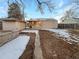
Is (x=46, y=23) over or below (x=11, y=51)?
over

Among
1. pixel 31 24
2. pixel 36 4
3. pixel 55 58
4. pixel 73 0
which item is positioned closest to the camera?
pixel 55 58

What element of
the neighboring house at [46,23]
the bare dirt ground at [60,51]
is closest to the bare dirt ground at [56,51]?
the bare dirt ground at [60,51]

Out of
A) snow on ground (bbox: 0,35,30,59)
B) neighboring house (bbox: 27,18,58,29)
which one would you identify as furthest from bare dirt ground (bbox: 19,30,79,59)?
neighboring house (bbox: 27,18,58,29)

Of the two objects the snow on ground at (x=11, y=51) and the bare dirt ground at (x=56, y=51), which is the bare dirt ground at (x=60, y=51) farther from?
the snow on ground at (x=11, y=51)

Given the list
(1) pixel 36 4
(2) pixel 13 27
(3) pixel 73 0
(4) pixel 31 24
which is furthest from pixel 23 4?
(4) pixel 31 24

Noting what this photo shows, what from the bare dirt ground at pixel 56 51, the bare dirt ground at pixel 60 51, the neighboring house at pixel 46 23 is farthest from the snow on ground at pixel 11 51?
the neighboring house at pixel 46 23

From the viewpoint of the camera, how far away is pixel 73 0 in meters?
23.6

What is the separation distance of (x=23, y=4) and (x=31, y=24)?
3600cm

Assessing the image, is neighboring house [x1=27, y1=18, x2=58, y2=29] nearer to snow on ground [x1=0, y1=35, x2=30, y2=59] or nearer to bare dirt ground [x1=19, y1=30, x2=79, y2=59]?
bare dirt ground [x1=19, y1=30, x2=79, y2=59]

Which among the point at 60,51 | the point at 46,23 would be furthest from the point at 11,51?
the point at 46,23

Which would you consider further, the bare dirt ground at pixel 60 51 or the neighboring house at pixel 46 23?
the neighboring house at pixel 46 23

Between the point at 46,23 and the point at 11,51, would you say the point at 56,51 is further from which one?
the point at 46,23

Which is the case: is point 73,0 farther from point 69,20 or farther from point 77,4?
point 69,20

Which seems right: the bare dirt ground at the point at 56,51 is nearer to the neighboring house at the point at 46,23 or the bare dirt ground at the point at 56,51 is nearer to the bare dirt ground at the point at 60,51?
the bare dirt ground at the point at 60,51
